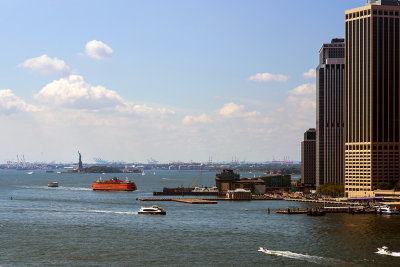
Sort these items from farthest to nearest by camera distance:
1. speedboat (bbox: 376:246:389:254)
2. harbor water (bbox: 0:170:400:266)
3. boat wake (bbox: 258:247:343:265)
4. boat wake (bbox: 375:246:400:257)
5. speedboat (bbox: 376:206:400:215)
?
speedboat (bbox: 376:206:400:215)
speedboat (bbox: 376:246:389:254)
boat wake (bbox: 375:246:400:257)
harbor water (bbox: 0:170:400:266)
boat wake (bbox: 258:247:343:265)

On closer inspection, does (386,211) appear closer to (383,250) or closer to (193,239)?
(383,250)

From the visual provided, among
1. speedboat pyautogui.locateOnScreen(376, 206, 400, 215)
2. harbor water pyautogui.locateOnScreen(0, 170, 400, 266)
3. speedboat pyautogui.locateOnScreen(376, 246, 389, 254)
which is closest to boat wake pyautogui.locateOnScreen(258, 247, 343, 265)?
harbor water pyautogui.locateOnScreen(0, 170, 400, 266)

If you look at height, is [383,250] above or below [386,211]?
below

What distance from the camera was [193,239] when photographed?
412ft

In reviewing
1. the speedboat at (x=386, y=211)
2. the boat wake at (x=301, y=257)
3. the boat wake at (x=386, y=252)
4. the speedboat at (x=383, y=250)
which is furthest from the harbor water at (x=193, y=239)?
the speedboat at (x=386, y=211)

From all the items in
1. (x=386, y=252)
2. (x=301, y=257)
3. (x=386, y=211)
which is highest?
(x=386, y=211)

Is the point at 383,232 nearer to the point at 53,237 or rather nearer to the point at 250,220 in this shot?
the point at 250,220

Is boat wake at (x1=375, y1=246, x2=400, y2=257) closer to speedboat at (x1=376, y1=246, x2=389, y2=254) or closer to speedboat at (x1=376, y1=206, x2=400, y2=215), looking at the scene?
speedboat at (x1=376, y1=246, x2=389, y2=254)

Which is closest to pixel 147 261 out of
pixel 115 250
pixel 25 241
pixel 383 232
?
pixel 115 250

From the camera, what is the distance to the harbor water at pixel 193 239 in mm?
101500

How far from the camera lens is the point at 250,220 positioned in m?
164

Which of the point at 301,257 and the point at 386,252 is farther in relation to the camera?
the point at 386,252

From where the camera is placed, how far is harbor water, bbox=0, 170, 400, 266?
333ft

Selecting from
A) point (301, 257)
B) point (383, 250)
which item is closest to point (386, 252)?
point (383, 250)
